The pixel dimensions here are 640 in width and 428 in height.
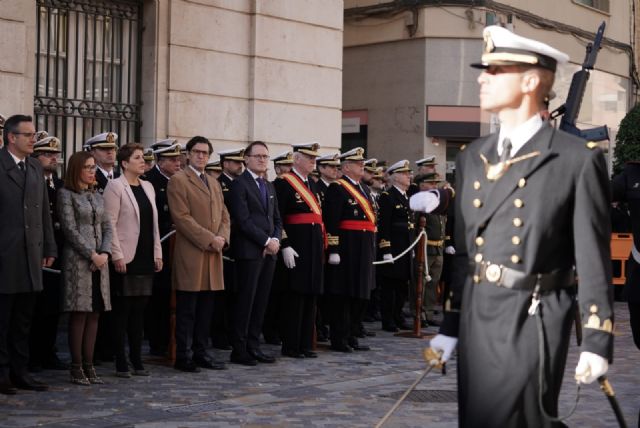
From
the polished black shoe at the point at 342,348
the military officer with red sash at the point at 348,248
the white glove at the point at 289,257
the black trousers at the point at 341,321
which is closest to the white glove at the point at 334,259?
the military officer with red sash at the point at 348,248

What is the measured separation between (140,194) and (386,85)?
1270 cm

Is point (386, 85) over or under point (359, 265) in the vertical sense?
over

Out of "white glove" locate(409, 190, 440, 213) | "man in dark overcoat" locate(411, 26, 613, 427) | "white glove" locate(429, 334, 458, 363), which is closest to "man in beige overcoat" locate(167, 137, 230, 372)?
"white glove" locate(409, 190, 440, 213)

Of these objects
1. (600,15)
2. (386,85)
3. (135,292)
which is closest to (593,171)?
(135,292)

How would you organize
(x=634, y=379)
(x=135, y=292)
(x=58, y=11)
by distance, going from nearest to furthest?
(x=135, y=292), (x=634, y=379), (x=58, y=11)

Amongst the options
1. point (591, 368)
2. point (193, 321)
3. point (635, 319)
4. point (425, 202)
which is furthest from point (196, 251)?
point (591, 368)

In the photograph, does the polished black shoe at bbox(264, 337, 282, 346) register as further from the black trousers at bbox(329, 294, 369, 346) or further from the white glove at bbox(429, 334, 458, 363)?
the white glove at bbox(429, 334, 458, 363)

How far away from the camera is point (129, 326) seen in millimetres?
10055

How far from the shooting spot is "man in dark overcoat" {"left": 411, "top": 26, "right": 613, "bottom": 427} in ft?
14.5

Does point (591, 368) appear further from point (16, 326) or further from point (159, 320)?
point (159, 320)

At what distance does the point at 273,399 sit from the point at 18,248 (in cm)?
224

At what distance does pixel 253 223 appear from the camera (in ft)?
36.0

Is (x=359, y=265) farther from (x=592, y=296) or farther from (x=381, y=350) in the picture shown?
(x=592, y=296)

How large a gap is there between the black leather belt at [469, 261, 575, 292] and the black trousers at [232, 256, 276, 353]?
21.2 feet
